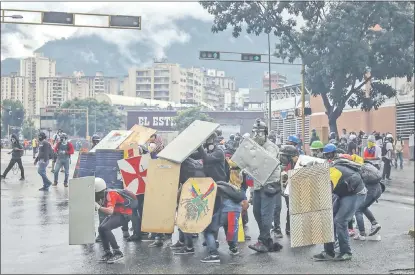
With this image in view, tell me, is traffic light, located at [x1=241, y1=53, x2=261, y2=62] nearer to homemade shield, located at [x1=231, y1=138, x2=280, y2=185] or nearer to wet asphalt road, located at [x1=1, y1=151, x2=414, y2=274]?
wet asphalt road, located at [x1=1, y1=151, x2=414, y2=274]

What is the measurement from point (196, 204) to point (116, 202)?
3.44ft

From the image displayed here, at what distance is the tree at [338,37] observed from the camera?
1072 inches

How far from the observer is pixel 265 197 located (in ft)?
28.6

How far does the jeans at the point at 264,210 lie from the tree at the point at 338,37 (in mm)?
19338

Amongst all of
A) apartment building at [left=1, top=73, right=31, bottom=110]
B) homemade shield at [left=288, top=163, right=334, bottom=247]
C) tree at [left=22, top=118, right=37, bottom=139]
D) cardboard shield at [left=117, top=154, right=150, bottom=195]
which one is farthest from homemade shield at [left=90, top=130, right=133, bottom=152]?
tree at [left=22, top=118, right=37, bottom=139]

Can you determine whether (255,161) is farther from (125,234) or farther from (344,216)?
(125,234)

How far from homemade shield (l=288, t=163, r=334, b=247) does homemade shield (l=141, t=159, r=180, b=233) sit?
5.22 feet

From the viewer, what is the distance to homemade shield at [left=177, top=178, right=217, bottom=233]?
840cm

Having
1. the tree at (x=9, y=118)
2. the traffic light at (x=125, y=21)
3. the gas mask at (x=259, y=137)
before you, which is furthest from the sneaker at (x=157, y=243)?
the traffic light at (x=125, y=21)

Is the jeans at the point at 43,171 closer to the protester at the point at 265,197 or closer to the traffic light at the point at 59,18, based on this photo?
the traffic light at the point at 59,18

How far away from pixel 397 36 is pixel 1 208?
944 inches

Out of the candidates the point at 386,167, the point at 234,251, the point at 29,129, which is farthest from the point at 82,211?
the point at 29,129

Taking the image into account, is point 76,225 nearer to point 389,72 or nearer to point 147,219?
point 147,219

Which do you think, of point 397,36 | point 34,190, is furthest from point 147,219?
point 397,36
